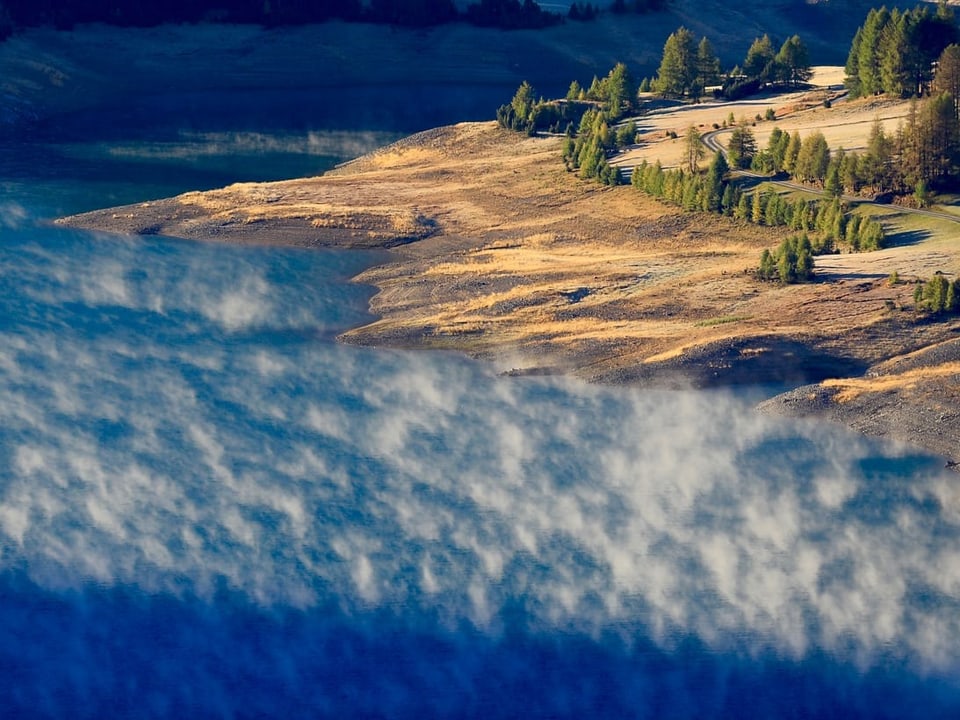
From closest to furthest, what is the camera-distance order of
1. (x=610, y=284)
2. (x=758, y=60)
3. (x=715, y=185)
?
(x=610, y=284)
(x=715, y=185)
(x=758, y=60)

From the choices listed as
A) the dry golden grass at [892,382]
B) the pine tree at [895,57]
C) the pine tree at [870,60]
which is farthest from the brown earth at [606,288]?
the pine tree at [870,60]

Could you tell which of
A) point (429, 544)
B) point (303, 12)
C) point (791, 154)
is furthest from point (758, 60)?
point (429, 544)

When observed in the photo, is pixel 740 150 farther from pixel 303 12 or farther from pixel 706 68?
pixel 303 12

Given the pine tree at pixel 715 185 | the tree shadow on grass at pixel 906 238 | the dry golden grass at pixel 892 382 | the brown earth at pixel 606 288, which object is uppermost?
the pine tree at pixel 715 185

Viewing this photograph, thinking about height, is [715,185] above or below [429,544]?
above

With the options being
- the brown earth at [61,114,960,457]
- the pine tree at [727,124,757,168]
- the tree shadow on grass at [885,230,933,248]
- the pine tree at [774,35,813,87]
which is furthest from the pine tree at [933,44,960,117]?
the pine tree at [774,35,813,87]

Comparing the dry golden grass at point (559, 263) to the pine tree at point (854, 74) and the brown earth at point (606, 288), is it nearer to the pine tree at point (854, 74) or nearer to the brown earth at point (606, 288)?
the brown earth at point (606, 288)

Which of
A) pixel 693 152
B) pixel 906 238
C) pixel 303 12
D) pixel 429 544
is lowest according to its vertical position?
pixel 429 544

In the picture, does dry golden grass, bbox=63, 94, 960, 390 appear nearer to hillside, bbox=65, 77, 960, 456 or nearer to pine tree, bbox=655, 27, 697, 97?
hillside, bbox=65, 77, 960, 456
